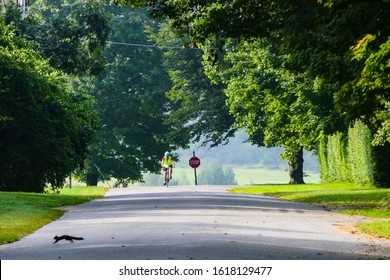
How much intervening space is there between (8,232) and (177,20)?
11.0 m

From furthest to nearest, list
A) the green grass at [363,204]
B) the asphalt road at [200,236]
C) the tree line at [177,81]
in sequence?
the tree line at [177,81] < the green grass at [363,204] < the asphalt road at [200,236]

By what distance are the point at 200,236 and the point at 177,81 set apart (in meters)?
55.2

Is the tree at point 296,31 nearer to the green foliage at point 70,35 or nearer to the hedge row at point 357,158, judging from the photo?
the hedge row at point 357,158

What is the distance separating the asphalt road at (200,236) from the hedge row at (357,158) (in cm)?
1371

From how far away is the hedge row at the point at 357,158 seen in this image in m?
44.0

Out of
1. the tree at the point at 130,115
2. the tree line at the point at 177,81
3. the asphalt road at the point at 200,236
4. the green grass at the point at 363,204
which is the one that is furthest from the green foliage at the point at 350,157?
the tree at the point at 130,115

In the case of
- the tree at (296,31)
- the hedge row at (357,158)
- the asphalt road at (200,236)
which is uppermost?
the tree at (296,31)

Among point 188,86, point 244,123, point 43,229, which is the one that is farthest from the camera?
point 188,86

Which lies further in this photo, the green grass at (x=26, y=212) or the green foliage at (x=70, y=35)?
the green foliage at (x=70, y=35)

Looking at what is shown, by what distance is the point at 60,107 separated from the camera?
4541 centimetres

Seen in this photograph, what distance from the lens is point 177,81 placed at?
74938 mm

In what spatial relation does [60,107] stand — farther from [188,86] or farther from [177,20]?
[188,86]

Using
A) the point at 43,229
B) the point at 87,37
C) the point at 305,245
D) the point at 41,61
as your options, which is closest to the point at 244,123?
the point at 87,37

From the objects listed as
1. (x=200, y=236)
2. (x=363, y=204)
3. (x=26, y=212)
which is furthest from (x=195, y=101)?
(x=200, y=236)
